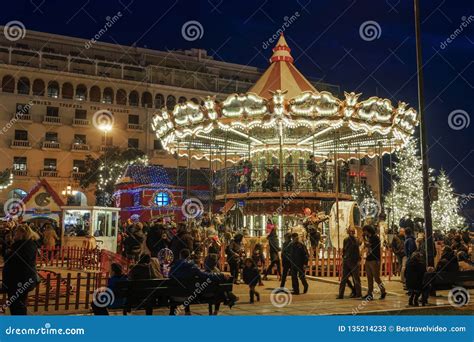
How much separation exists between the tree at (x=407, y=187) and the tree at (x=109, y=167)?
2202 centimetres

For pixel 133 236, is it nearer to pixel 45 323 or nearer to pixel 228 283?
pixel 228 283

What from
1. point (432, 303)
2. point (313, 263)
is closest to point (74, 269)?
point (313, 263)

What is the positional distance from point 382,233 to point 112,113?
124 feet

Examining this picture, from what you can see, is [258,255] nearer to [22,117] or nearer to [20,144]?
[20,144]

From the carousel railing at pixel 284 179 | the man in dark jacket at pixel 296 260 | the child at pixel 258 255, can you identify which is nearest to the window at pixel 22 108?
the carousel railing at pixel 284 179

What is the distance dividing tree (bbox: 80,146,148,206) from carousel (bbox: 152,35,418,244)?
2019 cm

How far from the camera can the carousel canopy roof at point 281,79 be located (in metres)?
19.8

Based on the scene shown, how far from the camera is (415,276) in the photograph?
9.82 m

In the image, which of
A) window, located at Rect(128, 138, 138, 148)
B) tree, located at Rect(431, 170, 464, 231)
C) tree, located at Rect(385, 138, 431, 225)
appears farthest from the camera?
window, located at Rect(128, 138, 138, 148)

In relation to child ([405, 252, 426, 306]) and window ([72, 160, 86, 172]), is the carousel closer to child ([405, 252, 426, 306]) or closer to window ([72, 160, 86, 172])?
child ([405, 252, 426, 306])

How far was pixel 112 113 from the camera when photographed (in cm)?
4966

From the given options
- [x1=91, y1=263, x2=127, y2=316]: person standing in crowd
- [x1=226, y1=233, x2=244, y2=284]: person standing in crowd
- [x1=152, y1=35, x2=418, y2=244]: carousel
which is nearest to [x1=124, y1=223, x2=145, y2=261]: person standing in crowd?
[x1=226, y1=233, x2=244, y2=284]: person standing in crowd

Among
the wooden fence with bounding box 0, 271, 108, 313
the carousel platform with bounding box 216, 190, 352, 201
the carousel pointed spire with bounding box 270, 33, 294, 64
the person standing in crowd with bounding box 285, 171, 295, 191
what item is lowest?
the wooden fence with bounding box 0, 271, 108, 313

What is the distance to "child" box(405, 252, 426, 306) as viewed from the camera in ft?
32.1
